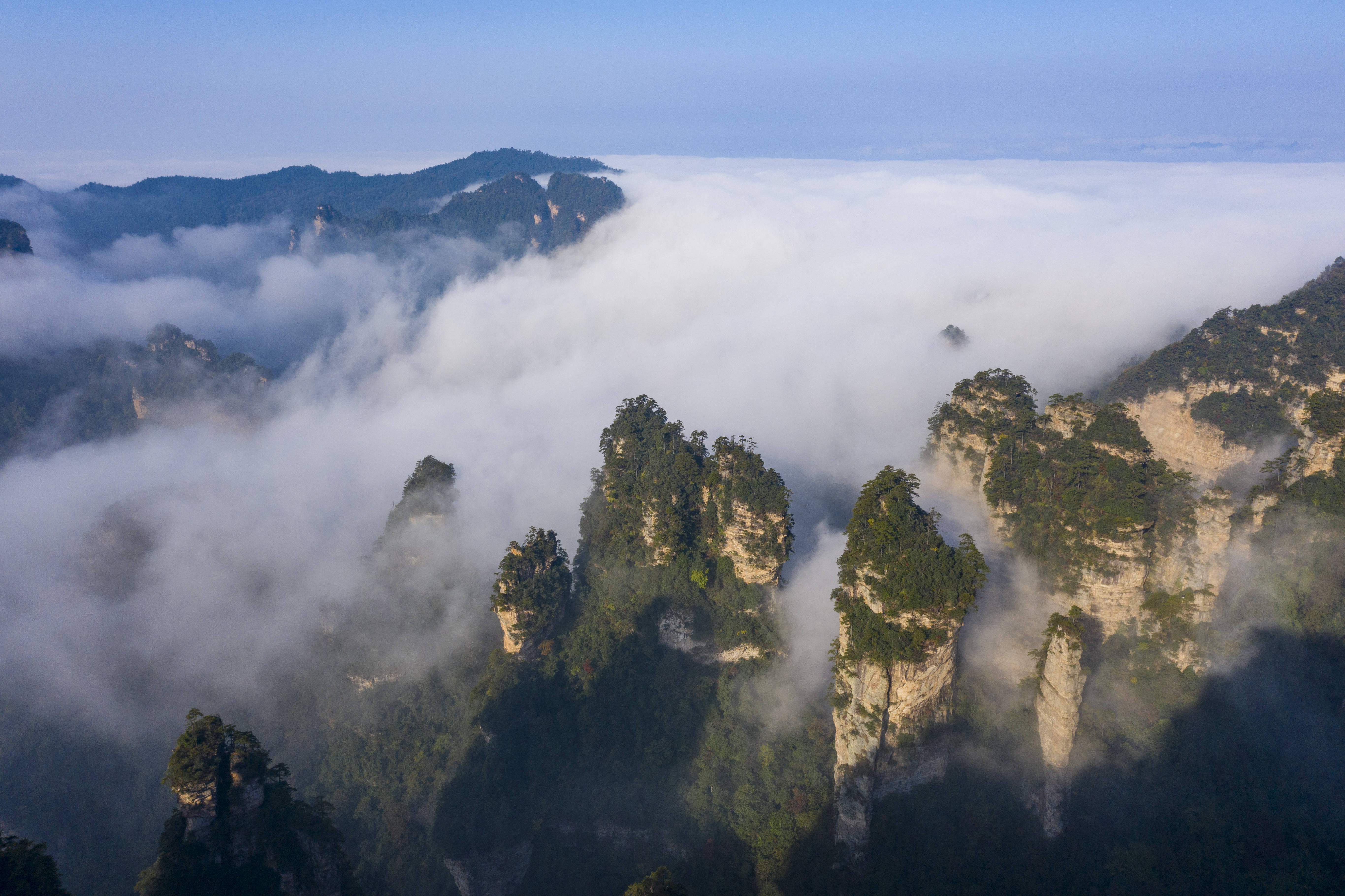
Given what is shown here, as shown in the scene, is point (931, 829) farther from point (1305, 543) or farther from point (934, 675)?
point (1305, 543)

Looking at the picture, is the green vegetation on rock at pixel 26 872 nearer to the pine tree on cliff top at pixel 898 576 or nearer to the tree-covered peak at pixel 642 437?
the pine tree on cliff top at pixel 898 576

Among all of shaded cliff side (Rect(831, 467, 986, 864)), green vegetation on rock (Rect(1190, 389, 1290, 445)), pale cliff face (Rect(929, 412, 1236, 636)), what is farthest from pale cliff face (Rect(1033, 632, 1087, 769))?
green vegetation on rock (Rect(1190, 389, 1290, 445))

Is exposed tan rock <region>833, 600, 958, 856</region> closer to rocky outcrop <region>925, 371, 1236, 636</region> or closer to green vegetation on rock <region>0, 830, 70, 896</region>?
rocky outcrop <region>925, 371, 1236, 636</region>

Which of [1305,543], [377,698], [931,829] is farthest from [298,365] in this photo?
[1305,543]

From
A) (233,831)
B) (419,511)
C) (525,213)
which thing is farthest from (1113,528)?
(525,213)

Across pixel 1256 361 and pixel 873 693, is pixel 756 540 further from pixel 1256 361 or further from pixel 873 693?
pixel 1256 361

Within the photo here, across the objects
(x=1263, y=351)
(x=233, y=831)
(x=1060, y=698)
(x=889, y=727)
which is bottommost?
(x=889, y=727)

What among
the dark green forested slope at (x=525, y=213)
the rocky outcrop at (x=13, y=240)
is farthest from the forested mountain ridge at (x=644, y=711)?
the dark green forested slope at (x=525, y=213)
